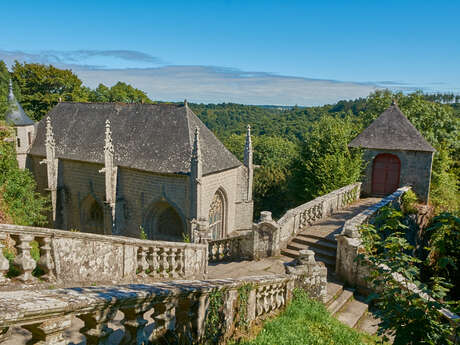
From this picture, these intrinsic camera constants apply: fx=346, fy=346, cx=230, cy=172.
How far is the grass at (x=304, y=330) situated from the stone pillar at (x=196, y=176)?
30.2 ft

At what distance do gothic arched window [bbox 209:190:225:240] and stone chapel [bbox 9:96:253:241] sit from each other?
6 centimetres

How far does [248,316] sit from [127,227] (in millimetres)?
14673

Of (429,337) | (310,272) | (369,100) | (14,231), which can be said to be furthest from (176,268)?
(369,100)

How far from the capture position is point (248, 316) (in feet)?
18.4

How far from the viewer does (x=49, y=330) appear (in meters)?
2.78

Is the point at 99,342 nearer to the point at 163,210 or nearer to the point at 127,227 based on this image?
the point at 163,210

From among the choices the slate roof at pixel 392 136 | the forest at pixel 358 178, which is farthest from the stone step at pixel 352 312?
the slate roof at pixel 392 136

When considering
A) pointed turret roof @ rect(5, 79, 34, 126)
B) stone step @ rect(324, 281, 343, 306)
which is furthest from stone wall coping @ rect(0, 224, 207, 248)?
pointed turret roof @ rect(5, 79, 34, 126)

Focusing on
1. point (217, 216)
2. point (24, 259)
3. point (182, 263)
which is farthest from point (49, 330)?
point (217, 216)

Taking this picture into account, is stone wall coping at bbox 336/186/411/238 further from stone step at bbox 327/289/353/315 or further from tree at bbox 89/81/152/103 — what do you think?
tree at bbox 89/81/152/103

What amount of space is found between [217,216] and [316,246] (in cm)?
841

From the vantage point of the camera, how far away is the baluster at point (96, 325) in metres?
3.16

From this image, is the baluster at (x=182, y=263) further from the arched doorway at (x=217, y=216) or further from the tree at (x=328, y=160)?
the tree at (x=328, y=160)

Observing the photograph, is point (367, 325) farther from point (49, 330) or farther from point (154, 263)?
point (49, 330)
